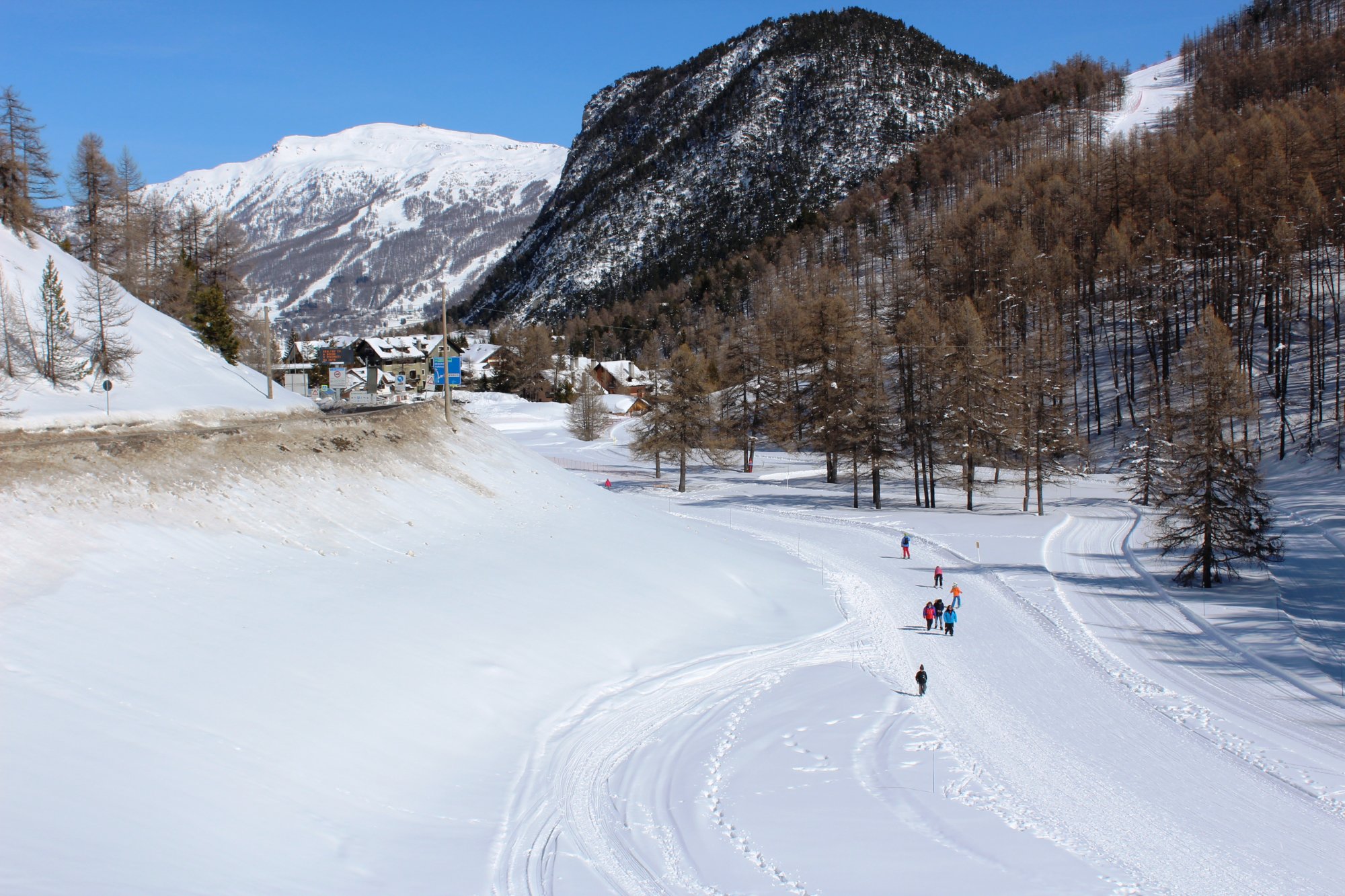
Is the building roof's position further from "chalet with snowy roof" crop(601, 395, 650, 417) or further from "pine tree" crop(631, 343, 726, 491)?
"pine tree" crop(631, 343, 726, 491)

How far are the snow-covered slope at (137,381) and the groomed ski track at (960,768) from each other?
74.9ft

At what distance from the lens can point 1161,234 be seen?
71.6 m

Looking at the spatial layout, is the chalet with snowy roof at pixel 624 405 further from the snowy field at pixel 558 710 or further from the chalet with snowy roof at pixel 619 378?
the snowy field at pixel 558 710

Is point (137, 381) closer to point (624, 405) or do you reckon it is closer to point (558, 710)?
point (558, 710)

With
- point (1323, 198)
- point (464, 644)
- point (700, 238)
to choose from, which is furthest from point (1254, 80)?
point (464, 644)

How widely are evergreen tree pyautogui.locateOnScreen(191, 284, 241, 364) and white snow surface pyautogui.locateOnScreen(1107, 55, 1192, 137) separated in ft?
526

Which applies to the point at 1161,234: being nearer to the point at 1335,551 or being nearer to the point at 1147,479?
the point at 1147,479

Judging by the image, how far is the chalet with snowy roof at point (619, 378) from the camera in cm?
12838

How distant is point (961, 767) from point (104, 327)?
125 feet

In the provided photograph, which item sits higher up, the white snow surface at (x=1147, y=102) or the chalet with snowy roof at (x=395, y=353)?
the white snow surface at (x=1147, y=102)

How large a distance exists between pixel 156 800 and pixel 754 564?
22.0m

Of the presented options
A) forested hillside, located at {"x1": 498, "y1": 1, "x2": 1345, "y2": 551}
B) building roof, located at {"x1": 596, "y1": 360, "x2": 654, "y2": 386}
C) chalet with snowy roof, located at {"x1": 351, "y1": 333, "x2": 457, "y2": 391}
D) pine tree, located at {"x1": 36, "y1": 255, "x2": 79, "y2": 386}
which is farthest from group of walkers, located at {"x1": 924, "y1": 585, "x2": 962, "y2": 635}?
chalet with snowy roof, located at {"x1": 351, "y1": 333, "x2": 457, "y2": 391}

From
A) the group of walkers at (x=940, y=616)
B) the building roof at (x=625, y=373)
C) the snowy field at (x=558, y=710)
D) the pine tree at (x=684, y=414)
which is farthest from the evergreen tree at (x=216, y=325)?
the building roof at (x=625, y=373)

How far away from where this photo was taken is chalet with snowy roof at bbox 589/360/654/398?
421 ft
